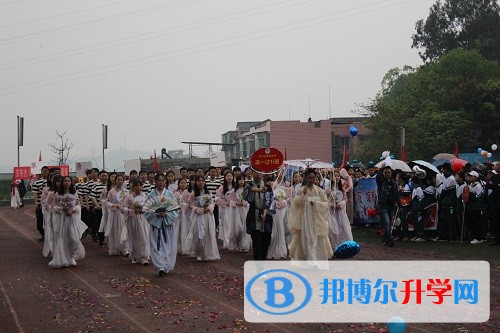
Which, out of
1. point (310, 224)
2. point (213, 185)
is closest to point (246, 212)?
point (213, 185)

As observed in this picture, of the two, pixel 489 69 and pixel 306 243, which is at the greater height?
pixel 489 69

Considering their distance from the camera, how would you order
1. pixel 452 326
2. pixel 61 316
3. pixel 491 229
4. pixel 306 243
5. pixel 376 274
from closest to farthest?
1. pixel 452 326
2. pixel 61 316
3. pixel 376 274
4. pixel 306 243
5. pixel 491 229

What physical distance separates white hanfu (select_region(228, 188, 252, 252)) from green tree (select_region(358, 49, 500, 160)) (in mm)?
38559

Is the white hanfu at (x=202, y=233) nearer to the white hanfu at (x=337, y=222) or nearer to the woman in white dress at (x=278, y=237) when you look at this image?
the woman in white dress at (x=278, y=237)

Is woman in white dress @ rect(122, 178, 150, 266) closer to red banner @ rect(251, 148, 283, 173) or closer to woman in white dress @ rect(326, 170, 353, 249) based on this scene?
red banner @ rect(251, 148, 283, 173)

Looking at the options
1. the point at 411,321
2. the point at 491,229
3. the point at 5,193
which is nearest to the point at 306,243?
the point at 411,321

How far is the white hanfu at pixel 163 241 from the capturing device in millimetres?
15789

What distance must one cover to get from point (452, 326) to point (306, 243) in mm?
5701

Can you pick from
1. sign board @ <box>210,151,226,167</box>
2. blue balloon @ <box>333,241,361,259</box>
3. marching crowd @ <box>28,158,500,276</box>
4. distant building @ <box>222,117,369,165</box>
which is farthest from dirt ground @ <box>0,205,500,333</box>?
distant building @ <box>222,117,369,165</box>

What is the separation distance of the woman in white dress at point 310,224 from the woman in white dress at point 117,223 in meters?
5.67

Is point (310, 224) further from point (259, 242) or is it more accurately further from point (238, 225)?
point (238, 225)

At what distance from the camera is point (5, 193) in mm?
68375

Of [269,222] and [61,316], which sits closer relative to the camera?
[61,316]

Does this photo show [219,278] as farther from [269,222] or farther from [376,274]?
[376,274]
